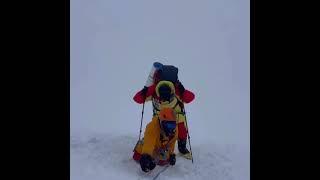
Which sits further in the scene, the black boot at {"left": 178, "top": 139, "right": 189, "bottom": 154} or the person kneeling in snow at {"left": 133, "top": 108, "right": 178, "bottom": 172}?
the black boot at {"left": 178, "top": 139, "right": 189, "bottom": 154}

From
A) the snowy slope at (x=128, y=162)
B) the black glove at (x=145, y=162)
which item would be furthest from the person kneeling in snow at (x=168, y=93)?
the black glove at (x=145, y=162)

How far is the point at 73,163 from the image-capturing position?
14.7ft

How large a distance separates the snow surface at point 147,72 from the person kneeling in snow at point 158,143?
0.06 meters

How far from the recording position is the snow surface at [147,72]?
449 cm

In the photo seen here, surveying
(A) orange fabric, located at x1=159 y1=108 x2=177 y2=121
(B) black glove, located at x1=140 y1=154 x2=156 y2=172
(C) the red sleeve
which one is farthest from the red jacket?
(B) black glove, located at x1=140 y1=154 x2=156 y2=172

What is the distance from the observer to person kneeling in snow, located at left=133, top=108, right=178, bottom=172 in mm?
4395

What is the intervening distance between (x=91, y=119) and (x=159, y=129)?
42cm

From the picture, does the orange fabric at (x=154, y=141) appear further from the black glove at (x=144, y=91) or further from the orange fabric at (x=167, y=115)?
the black glove at (x=144, y=91)

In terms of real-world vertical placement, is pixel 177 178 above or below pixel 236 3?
below

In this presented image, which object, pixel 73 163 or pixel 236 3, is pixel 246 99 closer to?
pixel 236 3

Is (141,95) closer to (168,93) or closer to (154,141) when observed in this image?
(168,93)

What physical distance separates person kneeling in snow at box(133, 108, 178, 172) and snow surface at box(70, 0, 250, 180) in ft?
0.18

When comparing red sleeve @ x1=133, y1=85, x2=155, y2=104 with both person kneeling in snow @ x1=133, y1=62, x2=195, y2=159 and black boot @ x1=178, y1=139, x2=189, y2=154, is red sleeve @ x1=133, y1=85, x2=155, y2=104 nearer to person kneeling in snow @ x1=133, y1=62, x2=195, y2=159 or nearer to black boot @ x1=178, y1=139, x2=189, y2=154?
person kneeling in snow @ x1=133, y1=62, x2=195, y2=159

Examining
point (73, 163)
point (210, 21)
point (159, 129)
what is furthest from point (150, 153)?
point (210, 21)
